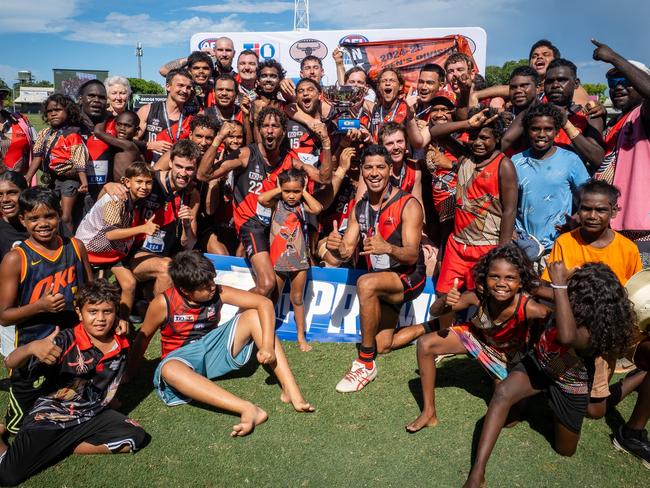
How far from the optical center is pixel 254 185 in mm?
5426

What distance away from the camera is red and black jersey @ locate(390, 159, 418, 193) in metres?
5.48

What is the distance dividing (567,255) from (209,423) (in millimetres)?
2936

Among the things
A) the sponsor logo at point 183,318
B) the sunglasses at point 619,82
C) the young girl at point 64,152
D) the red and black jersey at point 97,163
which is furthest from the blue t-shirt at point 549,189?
the young girl at point 64,152

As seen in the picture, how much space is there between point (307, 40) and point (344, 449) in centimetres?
1165

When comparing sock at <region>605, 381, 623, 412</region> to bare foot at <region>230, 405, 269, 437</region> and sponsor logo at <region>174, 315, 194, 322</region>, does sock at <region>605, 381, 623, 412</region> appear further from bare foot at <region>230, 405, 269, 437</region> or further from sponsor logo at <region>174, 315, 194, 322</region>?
sponsor logo at <region>174, 315, 194, 322</region>

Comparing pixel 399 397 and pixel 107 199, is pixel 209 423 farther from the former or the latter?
pixel 107 199

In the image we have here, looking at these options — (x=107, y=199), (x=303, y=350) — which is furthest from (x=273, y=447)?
(x=107, y=199)

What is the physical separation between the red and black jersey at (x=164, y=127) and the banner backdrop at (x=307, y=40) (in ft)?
23.8

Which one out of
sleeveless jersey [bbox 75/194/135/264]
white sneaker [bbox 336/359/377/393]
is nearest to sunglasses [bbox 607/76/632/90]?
white sneaker [bbox 336/359/377/393]

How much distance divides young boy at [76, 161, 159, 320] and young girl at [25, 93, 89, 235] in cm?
146

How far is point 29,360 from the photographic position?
350 centimetres

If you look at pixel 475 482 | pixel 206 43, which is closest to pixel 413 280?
pixel 475 482

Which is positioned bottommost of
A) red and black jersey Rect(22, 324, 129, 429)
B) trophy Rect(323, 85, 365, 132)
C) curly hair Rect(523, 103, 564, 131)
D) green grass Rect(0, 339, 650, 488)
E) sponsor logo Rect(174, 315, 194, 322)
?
green grass Rect(0, 339, 650, 488)

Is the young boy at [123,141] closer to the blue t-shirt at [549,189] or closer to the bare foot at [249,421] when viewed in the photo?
the bare foot at [249,421]
